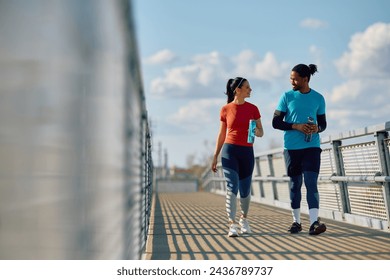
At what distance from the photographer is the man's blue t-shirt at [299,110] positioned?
5.77 metres

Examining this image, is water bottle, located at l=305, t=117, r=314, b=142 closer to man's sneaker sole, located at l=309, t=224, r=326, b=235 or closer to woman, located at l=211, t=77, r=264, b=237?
woman, located at l=211, t=77, r=264, b=237

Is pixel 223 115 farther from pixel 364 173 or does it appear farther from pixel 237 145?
pixel 364 173

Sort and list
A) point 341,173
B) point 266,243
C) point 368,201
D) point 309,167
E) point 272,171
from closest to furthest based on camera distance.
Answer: point 266,243 → point 309,167 → point 368,201 → point 341,173 → point 272,171

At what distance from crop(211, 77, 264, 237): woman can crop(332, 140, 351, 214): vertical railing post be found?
6.06 ft

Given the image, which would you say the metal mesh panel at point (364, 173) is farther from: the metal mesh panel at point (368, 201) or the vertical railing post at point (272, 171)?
the vertical railing post at point (272, 171)

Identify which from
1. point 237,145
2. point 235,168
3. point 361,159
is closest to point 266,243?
point 235,168

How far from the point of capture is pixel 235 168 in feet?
18.9

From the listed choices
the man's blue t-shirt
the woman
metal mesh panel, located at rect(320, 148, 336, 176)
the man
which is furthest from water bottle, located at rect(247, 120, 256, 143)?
metal mesh panel, located at rect(320, 148, 336, 176)

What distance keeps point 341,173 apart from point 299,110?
1.86 m

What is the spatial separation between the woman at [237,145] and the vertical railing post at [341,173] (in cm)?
185

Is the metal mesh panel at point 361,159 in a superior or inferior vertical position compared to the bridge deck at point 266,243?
superior

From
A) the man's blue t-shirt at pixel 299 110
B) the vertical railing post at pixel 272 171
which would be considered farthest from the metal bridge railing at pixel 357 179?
the vertical railing post at pixel 272 171

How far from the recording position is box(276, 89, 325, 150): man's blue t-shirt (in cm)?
577
